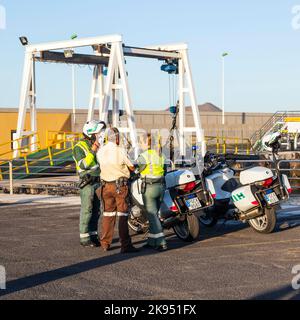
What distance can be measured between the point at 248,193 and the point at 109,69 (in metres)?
16.1

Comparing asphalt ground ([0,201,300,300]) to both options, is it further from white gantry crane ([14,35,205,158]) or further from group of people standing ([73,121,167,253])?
white gantry crane ([14,35,205,158])

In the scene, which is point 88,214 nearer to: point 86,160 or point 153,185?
point 86,160

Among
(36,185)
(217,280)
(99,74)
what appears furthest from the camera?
(99,74)

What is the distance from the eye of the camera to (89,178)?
419 inches

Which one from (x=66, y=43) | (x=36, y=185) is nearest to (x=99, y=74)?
(x=66, y=43)

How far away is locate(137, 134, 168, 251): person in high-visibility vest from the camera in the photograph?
10.3m

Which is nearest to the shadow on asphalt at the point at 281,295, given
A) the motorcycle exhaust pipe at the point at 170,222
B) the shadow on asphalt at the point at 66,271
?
the shadow on asphalt at the point at 66,271

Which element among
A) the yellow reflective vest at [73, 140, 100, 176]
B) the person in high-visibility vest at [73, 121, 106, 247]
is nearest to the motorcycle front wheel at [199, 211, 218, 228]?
the person in high-visibility vest at [73, 121, 106, 247]

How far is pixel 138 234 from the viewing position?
473 inches

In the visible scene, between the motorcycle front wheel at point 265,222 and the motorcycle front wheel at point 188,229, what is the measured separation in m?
1.17

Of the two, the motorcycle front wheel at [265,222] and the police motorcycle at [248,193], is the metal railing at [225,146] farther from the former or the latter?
the motorcycle front wheel at [265,222]
